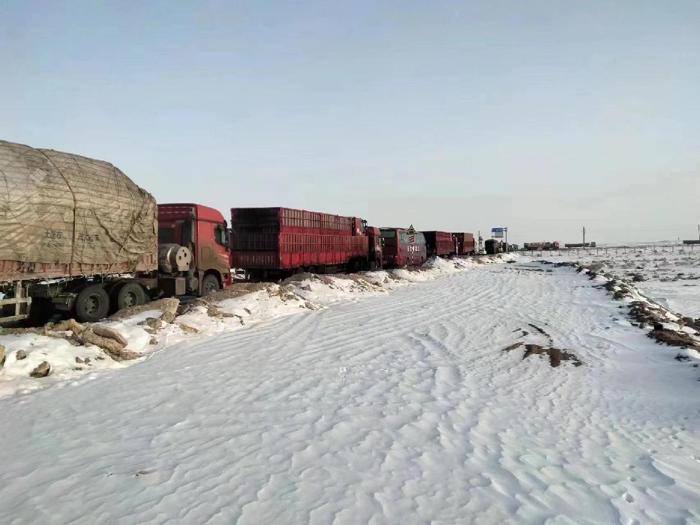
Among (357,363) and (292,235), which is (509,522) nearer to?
(357,363)

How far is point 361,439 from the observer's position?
4109mm

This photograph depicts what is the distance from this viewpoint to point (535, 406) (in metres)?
5.07

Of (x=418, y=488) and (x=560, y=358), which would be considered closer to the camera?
(x=418, y=488)

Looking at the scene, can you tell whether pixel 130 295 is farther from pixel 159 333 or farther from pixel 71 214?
pixel 159 333

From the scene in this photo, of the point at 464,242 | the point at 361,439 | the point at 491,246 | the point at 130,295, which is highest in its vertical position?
the point at 464,242

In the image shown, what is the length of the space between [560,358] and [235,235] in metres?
13.6

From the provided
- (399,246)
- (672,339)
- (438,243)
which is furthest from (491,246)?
(672,339)

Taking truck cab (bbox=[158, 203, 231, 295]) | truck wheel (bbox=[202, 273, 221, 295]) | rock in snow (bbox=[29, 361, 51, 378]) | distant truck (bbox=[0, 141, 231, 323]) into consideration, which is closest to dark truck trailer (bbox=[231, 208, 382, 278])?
truck cab (bbox=[158, 203, 231, 295])

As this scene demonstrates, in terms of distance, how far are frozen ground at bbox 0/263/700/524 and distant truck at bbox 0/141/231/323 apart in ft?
10.9

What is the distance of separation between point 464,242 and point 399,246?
73.1ft

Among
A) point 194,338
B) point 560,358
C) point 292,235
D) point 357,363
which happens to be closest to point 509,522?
point 357,363

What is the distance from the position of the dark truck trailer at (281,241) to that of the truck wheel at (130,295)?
6236mm

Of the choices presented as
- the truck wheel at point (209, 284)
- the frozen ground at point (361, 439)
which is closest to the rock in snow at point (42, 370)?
the frozen ground at point (361, 439)

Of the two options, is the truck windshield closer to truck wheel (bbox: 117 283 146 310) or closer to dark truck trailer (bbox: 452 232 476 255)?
truck wheel (bbox: 117 283 146 310)
